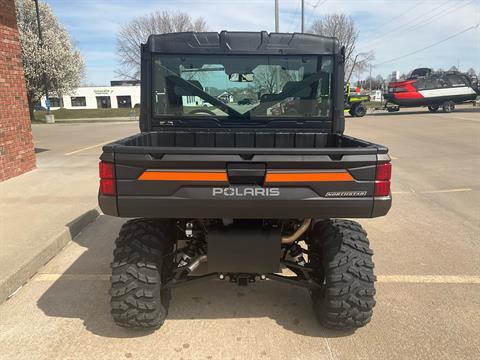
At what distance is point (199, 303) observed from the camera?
11.3ft

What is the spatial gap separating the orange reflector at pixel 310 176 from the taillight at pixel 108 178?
3.16 ft

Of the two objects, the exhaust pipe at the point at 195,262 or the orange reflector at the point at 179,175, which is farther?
the exhaust pipe at the point at 195,262

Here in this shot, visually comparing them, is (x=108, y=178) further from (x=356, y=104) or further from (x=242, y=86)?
(x=356, y=104)

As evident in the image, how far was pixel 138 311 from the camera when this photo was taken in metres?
2.87

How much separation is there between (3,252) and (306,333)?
315 centimetres

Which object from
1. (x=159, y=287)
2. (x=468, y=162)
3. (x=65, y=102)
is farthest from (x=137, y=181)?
(x=65, y=102)

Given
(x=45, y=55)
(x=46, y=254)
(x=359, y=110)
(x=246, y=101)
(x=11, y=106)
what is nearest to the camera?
(x=246, y=101)

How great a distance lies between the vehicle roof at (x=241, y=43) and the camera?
3715 millimetres

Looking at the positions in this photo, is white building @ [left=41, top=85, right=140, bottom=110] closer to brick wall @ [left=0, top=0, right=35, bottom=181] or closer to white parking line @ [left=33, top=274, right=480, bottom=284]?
brick wall @ [left=0, top=0, right=35, bottom=181]

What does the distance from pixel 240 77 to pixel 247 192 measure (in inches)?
72.3

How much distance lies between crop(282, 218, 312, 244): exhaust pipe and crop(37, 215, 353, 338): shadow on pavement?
67 cm

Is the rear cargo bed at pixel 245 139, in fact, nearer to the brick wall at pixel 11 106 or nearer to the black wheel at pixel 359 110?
the brick wall at pixel 11 106

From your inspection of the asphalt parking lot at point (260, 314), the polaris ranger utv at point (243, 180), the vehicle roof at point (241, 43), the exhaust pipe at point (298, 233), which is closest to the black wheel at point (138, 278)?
the polaris ranger utv at point (243, 180)

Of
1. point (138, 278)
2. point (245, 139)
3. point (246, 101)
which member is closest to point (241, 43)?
point (246, 101)
